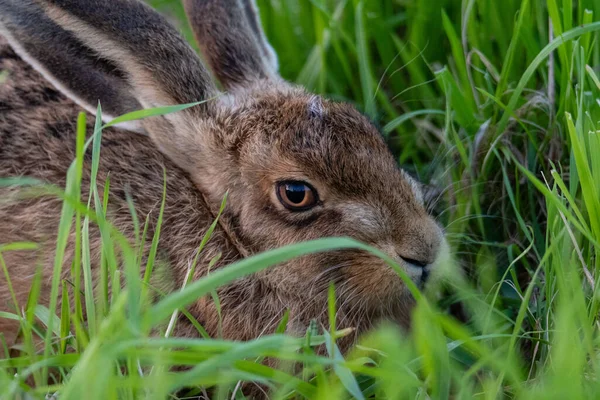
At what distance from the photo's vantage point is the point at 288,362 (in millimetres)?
3039

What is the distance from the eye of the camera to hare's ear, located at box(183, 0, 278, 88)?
421 cm

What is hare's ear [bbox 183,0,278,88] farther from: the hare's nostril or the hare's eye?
the hare's nostril

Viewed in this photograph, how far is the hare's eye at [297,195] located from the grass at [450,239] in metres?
0.49

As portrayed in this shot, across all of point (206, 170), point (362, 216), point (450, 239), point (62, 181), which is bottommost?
point (450, 239)

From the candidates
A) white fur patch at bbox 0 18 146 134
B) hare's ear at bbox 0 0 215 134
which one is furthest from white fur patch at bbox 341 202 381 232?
white fur patch at bbox 0 18 146 134

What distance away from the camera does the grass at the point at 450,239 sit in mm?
2357

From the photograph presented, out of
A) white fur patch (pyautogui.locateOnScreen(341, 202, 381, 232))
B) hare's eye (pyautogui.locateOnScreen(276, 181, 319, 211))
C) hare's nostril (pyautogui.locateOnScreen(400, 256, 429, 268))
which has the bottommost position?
hare's nostril (pyautogui.locateOnScreen(400, 256, 429, 268))

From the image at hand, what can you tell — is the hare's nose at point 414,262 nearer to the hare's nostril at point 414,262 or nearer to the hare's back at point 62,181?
the hare's nostril at point 414,262

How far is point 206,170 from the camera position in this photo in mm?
3670

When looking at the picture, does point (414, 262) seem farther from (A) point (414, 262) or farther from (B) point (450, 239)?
(B) point (450, 239)

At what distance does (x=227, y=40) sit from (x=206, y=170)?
84 centimetres

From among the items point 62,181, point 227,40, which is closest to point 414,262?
point 62,181

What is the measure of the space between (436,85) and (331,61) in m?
0.64

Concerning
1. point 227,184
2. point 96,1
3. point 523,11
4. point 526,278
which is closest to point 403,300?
point 526,278
